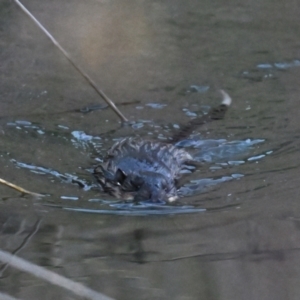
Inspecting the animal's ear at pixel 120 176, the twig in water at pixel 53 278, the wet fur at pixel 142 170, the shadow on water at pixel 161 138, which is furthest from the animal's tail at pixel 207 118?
the twig in water at pixel 53 278

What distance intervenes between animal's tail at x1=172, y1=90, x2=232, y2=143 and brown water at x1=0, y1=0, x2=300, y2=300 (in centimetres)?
9

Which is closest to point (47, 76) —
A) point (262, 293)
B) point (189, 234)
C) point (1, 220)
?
point (1, 220)

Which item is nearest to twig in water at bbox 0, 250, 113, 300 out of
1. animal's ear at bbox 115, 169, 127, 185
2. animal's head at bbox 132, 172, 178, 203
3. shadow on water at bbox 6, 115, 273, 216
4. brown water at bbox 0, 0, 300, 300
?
brown water at bbox 0, 0, 300, 300

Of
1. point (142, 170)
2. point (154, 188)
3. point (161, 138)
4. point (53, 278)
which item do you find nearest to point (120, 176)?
point (142, 170)

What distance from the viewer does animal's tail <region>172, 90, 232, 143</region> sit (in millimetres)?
5035

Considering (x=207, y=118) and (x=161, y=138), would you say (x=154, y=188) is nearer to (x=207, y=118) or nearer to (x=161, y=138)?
(x=161, y=138)

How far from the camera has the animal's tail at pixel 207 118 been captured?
16.5ft

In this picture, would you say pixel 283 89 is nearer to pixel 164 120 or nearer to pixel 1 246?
pixel 164 120

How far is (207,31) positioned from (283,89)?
1683mm

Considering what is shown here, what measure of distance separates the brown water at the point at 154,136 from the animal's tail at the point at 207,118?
9 centimetres

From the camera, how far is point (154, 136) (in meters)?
5.06

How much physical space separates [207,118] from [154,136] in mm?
503

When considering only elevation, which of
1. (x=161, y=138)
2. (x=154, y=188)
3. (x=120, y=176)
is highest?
(x=161, y=138)

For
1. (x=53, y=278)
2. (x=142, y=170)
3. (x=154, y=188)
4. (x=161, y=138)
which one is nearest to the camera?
(x=53, y=278)
